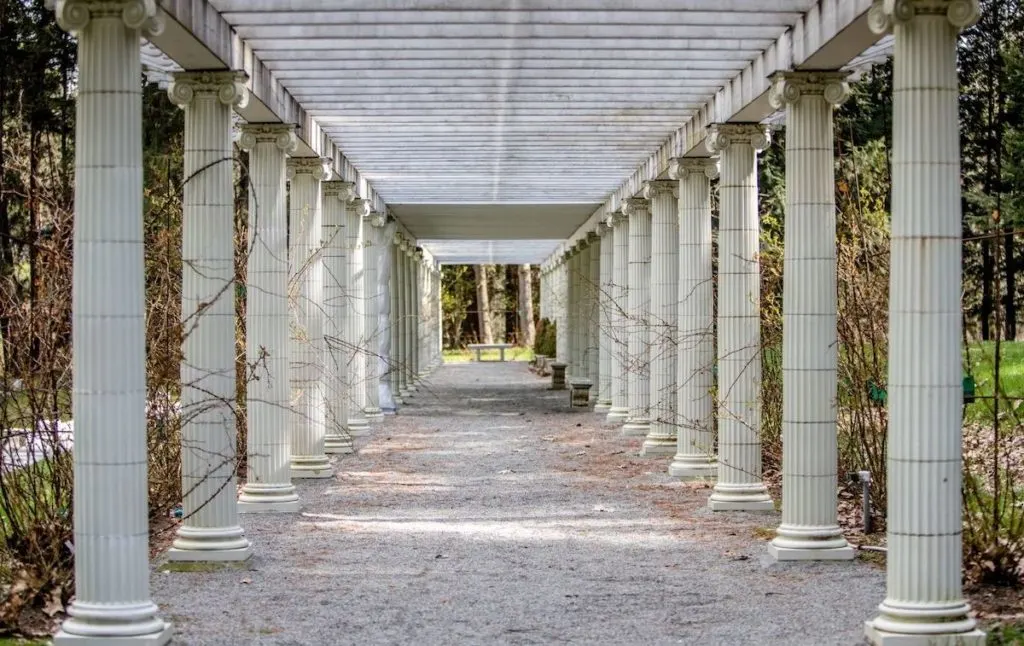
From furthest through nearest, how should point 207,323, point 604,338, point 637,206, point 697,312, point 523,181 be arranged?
point 604,338, point 523,181, point 637,206, point 697,312, point 207,323

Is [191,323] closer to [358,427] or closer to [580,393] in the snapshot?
[358,427]

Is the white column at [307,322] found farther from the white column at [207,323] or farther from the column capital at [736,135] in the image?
the white column at [207,323]

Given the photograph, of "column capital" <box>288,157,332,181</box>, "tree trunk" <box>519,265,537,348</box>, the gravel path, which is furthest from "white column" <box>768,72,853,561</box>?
"tree trunk" <box>519,265,537,348</box>

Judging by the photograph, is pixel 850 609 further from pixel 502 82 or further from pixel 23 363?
pixel 502 82

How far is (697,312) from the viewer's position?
18.5m

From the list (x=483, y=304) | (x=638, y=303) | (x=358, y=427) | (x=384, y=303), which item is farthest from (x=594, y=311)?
(x=483, y=304)

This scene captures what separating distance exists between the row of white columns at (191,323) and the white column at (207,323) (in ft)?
0.04

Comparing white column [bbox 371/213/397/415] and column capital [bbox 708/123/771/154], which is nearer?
column capital [bbox 708/123/771/154]

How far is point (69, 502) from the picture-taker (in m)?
11.0

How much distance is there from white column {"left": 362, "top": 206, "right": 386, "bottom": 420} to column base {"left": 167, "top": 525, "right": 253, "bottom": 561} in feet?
42.7

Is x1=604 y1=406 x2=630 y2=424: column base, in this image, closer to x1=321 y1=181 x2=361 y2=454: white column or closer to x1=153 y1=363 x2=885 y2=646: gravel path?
x1=321 y1=181 x2=361 y2=454: white column

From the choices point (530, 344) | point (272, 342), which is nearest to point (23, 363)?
point (272, 342)

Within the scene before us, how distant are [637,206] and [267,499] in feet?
36.9

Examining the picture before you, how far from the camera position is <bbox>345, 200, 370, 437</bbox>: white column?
23.6 m
